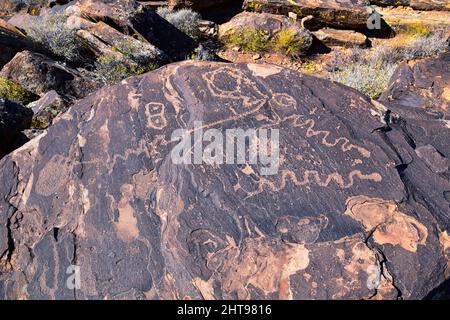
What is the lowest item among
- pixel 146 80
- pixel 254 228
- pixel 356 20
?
pixel 356 20

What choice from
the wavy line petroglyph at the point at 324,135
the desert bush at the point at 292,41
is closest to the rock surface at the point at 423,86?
the wavy line petroglyph at the point at 324,135

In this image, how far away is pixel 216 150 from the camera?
292 centimetres

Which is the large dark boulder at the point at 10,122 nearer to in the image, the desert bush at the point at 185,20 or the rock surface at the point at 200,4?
the desert bush at the point at 185,20

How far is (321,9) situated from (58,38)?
18.0 feet

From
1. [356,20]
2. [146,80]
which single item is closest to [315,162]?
[146,80]

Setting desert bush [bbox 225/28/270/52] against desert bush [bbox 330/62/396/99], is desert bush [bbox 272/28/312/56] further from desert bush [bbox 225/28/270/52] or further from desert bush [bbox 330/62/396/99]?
desert bush [bbox 330/62/396/99]

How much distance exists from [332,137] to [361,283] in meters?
A: 1.07

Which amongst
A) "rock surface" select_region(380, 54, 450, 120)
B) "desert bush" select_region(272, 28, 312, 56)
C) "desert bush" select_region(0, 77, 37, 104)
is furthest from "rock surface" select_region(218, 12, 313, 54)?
"desert bush" select_region(0, 77, 37, 104)

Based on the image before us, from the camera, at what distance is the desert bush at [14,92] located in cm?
538

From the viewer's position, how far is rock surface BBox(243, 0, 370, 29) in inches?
351

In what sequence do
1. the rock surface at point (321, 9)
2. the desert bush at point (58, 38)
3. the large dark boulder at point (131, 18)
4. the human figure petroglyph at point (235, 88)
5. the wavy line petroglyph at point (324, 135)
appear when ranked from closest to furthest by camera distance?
1. the wavy line petroglyph at point (324, 135)
2. the human figure petroglyph at point (235, 88)
3. the desert bush at point (58, 38)
4. the large dark boulder at point (131, 18)
5. the rock surface at point (321, 9)

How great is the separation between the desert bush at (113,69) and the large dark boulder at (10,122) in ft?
6.22

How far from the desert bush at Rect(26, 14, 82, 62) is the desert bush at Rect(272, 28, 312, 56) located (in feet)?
13.1
